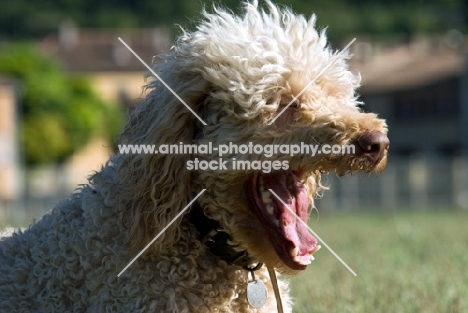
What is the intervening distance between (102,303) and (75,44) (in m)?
113

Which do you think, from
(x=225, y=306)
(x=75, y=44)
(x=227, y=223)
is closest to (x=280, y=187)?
(x=227, y=223)

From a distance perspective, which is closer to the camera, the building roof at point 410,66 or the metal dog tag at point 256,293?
the metal dog tag at point 256,293

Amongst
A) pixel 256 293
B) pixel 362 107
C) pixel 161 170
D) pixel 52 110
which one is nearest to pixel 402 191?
pixel 362 107

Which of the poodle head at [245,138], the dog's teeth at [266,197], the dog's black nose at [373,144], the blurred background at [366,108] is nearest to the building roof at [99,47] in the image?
the blurred background at [366,108]

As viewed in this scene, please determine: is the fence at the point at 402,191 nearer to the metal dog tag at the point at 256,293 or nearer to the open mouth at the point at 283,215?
the metal dog tag at the point at 256,293

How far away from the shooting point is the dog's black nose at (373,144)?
442cm

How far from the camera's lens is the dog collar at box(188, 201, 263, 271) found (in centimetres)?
472

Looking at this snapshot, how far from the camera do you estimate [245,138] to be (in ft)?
15.3

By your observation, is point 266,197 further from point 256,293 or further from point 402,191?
point 402,191

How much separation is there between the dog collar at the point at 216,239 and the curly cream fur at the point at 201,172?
0.04 m

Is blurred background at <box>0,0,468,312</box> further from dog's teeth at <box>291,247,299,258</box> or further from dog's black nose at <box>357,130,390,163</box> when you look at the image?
dog's teeth at <box>291,247,299,258</box>

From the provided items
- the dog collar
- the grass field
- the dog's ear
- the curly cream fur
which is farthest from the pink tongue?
the grass field

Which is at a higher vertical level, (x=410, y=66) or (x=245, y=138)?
(x=410, y=66)

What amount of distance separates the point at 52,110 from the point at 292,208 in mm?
78579
